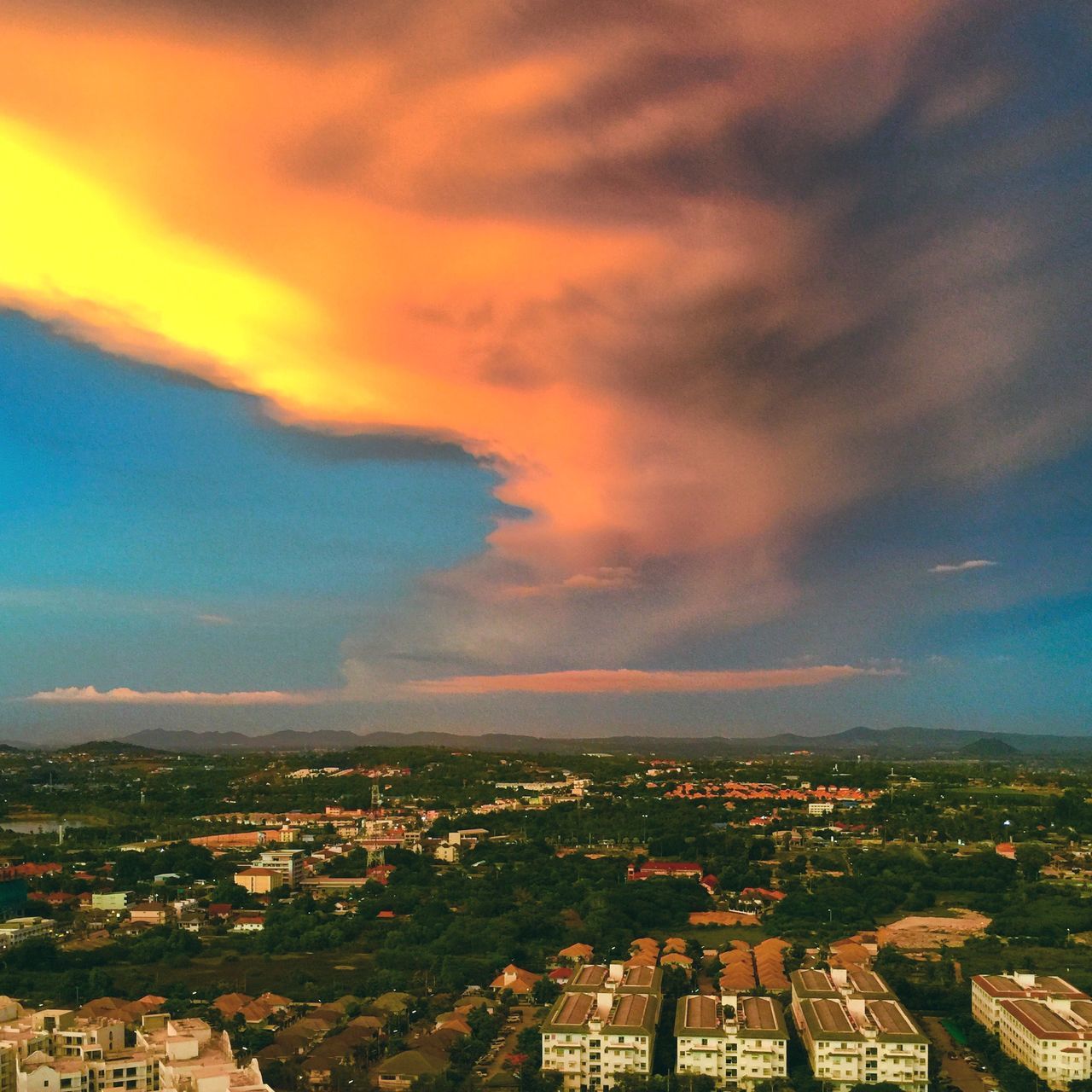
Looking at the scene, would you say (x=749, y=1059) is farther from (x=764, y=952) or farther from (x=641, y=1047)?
(x=764, y=952)

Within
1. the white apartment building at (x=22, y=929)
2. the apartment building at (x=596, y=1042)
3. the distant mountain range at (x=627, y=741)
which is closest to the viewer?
the apartment building at (x=596, y=1042)

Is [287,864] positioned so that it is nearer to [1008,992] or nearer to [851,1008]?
[851,1008]

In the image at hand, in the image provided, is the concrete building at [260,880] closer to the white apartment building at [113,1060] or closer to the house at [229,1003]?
the house at [229,1003]

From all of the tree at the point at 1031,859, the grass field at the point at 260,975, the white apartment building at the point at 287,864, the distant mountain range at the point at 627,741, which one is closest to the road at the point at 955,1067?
→ the grass field at the point at 260,975

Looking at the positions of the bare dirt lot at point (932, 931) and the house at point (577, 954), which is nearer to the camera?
the house at point (577, 954)

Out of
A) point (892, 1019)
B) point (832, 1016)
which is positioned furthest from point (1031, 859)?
point (832, 1016)

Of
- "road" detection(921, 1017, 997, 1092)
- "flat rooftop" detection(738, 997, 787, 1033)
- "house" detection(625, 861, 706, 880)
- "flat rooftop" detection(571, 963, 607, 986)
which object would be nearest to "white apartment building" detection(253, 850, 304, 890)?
"house" detection(625, 861, 706, 880)

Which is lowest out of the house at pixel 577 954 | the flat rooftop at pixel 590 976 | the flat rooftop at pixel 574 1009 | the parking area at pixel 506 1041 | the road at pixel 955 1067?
the road at pixel 955 1067
